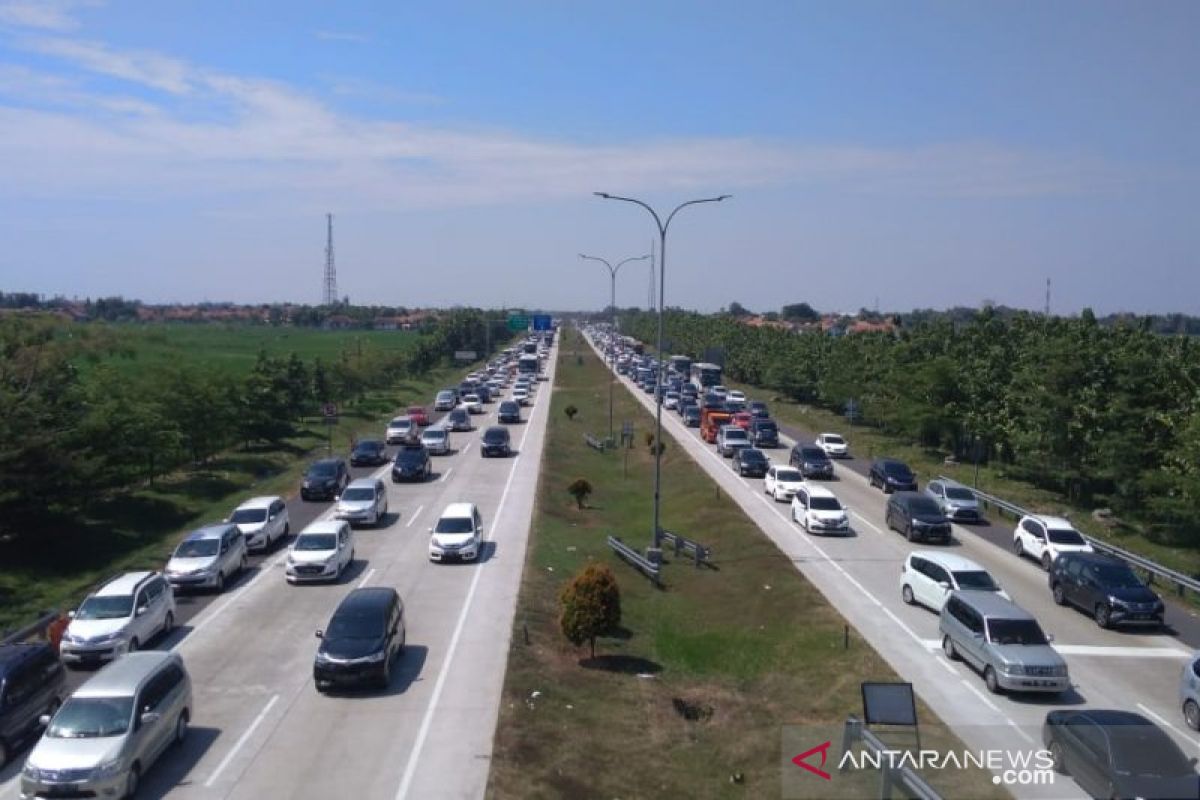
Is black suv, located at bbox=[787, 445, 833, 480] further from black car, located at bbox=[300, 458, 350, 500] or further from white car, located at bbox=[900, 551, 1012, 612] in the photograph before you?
white car, located at bbox=[900, 551, 1012, 612]

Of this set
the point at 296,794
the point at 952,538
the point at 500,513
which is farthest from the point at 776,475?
the point at 296,794

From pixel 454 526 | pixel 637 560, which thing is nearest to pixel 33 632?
pixel 454 526

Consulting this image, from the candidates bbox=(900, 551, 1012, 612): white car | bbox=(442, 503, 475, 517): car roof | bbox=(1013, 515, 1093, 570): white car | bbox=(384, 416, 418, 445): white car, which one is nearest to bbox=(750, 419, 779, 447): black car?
bbox=(384, 416, 418, 445): white car

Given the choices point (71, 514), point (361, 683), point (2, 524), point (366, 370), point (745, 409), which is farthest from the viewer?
point (366, 370)

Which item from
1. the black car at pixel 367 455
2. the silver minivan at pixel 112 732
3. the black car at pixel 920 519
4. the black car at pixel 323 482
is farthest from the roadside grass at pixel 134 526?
the black car at pixel 920 519

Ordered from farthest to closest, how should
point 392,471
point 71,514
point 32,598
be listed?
point 392,471, point 71,514, point 32,598

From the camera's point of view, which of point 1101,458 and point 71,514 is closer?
point 71,514

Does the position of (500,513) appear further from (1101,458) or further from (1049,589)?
(1101,458)

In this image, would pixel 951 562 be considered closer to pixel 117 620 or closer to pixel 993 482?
pixel 117 620
